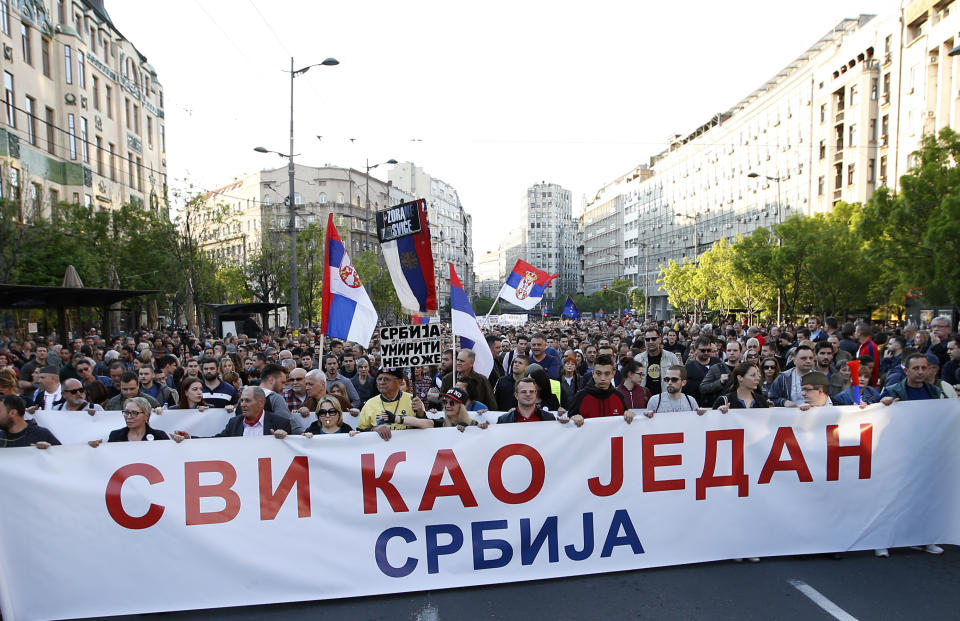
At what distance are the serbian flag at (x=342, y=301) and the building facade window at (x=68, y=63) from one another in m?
36.5

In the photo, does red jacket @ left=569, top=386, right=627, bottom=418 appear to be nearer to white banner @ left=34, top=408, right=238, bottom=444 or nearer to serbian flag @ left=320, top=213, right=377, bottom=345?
serbian flag @ left=320, top=213, right=377, bottom=345

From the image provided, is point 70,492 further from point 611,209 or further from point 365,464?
point 611,209

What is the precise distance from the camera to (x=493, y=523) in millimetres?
4793

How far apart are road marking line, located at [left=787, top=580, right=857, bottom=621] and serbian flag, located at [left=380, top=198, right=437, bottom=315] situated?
429 centimetres

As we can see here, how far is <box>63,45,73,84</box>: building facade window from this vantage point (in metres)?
Answer: 35.8

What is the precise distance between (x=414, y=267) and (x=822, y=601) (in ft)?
16.4

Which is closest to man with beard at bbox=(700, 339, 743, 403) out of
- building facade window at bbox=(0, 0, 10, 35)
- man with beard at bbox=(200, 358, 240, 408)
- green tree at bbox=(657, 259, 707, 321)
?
man with beard at bbox=(200, 358, 240, 408)

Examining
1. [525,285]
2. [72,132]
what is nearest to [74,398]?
[525,285]

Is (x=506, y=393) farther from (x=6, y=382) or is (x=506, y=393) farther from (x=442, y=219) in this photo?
(x=442, y=219)

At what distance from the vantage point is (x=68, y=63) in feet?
119

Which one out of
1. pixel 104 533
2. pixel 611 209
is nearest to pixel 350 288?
pixel 104 533

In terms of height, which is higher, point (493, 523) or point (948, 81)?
point (948, 81)

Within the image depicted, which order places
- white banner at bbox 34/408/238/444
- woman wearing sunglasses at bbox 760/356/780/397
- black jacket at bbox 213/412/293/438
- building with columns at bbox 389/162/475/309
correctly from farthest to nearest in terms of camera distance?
building with columns at bbox 389/162/475/309
woman wearing sunglasses at bbox 760/356/780/397
white banner at bbox 34/408/238/444
black jacket at bbox 213/412/293/438

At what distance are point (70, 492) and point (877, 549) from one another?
5805 mm
